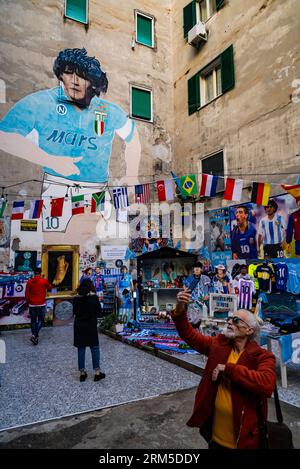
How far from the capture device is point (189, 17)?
12922mm

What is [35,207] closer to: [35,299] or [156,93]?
[35,299]

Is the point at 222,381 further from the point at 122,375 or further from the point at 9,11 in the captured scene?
the point at 9,11

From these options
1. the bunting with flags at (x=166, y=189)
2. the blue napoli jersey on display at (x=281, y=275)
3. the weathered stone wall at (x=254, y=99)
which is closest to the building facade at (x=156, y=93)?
the weathered stone wall at (x=254, y=99)

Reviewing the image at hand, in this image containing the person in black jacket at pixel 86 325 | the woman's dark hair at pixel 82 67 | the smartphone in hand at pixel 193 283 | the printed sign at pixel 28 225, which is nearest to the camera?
the person in black jacket at pixel 86 325

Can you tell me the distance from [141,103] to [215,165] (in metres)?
4.77

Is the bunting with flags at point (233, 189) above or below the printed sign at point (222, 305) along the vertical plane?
above

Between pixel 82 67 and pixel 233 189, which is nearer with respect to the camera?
pixel 233 189

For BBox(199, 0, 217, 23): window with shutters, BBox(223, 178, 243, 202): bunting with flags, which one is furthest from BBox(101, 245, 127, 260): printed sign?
BBox(199, 0, 217, 23): window with shutters

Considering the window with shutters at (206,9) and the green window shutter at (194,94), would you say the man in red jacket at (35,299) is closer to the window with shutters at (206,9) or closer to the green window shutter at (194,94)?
the green window shutter at (194,94)

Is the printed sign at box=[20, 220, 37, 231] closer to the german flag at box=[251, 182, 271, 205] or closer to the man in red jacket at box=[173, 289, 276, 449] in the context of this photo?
the german flag at box=[251, 182, 271, 205]

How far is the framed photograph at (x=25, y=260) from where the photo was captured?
10.4 meters

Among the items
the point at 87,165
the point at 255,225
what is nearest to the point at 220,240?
the point at 255,225

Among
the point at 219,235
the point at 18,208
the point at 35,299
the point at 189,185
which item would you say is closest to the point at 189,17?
the point at 189,185

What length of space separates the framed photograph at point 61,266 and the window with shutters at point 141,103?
255 inches
